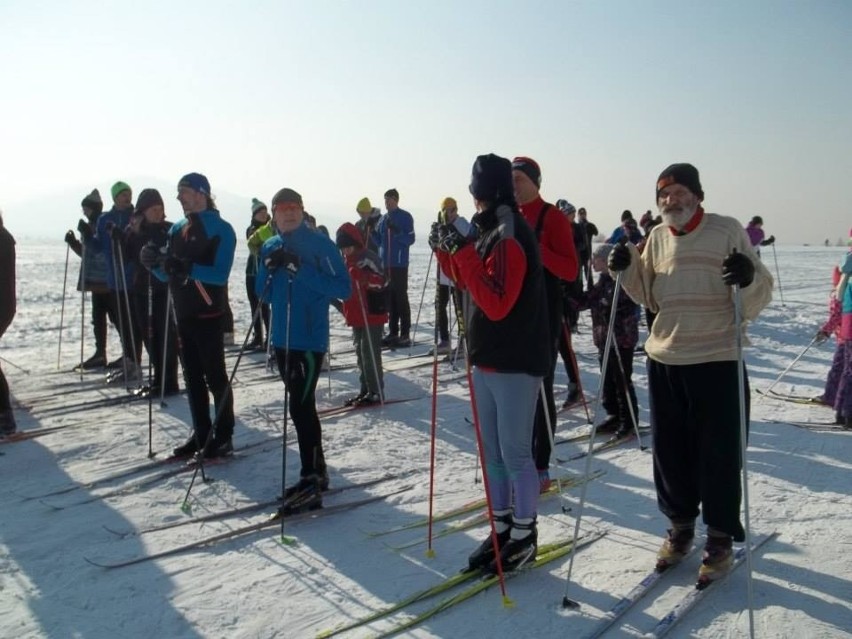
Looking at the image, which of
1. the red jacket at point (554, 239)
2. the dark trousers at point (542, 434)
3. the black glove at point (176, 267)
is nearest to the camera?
the red jacket at point (554, 239)

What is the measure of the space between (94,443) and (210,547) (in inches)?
101

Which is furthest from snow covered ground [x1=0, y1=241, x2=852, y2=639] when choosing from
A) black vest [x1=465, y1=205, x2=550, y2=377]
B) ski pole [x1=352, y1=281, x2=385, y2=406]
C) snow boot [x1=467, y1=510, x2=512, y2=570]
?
black vest [x1=465, y1=205, x2=550, y2=377]

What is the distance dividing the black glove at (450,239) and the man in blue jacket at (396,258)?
752 centimetres

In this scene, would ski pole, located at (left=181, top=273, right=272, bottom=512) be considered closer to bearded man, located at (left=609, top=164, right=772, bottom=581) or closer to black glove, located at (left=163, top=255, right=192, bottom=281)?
black glove, located at (left=163, top=255, right=192, bottom=281)

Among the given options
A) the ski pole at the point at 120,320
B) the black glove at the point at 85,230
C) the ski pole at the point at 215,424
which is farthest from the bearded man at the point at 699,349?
the black glove at the point at 85,230

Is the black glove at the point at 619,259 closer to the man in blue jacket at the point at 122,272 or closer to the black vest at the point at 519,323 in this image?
the black vest at the point at 519,323

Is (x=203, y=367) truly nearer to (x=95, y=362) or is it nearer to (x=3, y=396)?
(x=3, y=396)

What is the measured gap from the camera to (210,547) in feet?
13.4

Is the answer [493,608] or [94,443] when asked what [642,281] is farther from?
[94,443]

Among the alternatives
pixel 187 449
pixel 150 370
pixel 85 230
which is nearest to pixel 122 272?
pixel 85 230

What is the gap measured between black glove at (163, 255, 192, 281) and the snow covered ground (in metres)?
1.53

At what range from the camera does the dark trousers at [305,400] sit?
4.57 metres

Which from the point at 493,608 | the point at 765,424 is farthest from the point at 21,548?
the point at 765,424

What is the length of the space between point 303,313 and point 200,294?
1.26 metres
